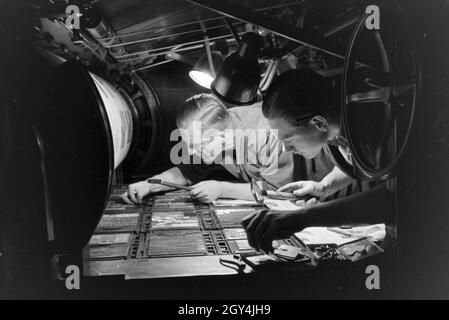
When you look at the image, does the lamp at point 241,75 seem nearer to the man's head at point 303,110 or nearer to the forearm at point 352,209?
the man's head at point 303,110

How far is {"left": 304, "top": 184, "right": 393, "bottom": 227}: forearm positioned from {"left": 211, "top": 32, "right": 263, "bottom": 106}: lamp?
0.66 metres

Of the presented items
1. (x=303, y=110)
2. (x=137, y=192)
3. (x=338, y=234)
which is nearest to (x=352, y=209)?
(x=338, y=234)

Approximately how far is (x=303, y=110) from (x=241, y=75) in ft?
1.18

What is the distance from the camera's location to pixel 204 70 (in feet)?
7.28

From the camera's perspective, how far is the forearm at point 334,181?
2252 millimetres

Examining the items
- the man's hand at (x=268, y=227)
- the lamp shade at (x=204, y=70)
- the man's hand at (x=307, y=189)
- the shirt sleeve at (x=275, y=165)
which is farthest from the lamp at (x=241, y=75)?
the man's hand at (x=268, y=227)

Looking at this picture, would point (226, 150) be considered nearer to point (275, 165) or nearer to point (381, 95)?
point (275, 165)

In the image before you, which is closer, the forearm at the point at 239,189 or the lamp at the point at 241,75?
the lamp at the point at 241,75

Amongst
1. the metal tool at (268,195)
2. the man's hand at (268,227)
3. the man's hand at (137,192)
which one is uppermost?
the man's hand at (137,192)

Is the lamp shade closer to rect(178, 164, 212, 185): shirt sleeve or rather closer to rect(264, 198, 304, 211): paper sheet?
rect(178, 164, 212, 185): shirt sleeve

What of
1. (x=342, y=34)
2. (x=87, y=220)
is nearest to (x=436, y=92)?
(x=342, y=34)

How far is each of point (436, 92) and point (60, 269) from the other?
209 cm

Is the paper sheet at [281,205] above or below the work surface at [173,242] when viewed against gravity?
above
